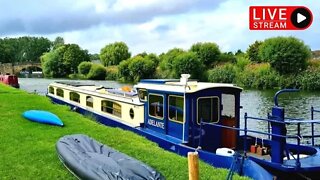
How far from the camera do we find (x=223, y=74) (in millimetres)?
51000

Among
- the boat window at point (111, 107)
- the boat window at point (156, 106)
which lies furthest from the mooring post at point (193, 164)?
the boat window at point (111, 107)

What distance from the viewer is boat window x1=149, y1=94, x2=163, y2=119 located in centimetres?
1349

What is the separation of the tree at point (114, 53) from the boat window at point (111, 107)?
2756 inches

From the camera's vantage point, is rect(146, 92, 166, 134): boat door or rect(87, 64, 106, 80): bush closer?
rect(146, 92, 166, 134): boat door

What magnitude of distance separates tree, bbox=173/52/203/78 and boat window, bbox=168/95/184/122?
135ft

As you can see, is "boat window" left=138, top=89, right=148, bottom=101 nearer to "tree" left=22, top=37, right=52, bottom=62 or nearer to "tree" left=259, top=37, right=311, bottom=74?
"tree" left=259, top=37, right=311, bottom=74

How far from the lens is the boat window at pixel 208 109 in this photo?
12.2 metres

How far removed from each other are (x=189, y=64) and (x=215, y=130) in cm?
4207

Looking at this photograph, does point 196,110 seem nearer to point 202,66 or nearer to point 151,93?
Answer: point 151,93

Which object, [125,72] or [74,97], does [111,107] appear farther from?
[125,72]

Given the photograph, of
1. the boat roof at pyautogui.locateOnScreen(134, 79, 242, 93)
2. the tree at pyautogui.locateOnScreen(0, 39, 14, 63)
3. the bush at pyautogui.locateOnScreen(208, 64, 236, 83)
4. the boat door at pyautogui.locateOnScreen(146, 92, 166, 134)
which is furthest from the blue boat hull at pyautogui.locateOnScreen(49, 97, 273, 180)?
the tree at pyautogui.locateOnScreen(0, 39, 14, 63)

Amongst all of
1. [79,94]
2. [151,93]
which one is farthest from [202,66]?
[151,93]

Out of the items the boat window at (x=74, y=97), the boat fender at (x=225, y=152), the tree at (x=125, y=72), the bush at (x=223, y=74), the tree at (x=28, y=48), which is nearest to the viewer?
the boat fender at (x=225, y=152)

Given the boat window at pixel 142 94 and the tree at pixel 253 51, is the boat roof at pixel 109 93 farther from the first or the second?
the tree at pixel 253 51
